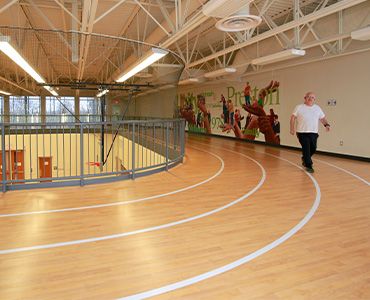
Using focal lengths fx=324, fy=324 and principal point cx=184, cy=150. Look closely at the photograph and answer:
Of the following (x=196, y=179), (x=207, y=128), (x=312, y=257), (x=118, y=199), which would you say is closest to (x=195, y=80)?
(x=207, y=128)

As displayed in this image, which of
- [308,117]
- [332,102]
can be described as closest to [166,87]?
[308,117]

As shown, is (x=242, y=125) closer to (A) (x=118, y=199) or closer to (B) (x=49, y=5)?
(B) (x=49, y=5)

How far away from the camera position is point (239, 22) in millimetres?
5406

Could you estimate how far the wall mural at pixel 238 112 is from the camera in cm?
1262

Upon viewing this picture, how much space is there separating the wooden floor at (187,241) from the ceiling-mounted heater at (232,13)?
273 centimetres

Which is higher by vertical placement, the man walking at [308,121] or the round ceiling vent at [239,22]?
the round ceiling vent at [239,22]

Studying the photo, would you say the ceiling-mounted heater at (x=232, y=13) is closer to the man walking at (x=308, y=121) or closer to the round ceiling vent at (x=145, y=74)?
the man walking at (x=308, y=121)

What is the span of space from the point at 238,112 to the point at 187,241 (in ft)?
39.4

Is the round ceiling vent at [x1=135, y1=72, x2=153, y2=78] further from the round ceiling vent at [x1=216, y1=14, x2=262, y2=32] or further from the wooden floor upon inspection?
the wooden floor

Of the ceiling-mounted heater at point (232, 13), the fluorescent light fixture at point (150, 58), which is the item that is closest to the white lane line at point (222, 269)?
the ceiling-mounted heater at point (232, 13)

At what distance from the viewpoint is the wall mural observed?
497 inches

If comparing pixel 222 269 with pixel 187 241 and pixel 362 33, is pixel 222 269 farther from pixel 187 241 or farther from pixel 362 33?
pixel 362 33

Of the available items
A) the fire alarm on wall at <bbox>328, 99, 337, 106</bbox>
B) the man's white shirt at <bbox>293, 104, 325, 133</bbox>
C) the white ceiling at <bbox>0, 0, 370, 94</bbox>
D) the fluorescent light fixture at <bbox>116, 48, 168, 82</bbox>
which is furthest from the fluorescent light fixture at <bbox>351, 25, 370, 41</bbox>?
the fluorescent light fixture at <bbox>116, 48, 168, 82</bbox>

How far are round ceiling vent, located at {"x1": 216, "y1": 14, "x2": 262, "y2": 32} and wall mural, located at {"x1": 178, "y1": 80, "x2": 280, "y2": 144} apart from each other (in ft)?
22.9
